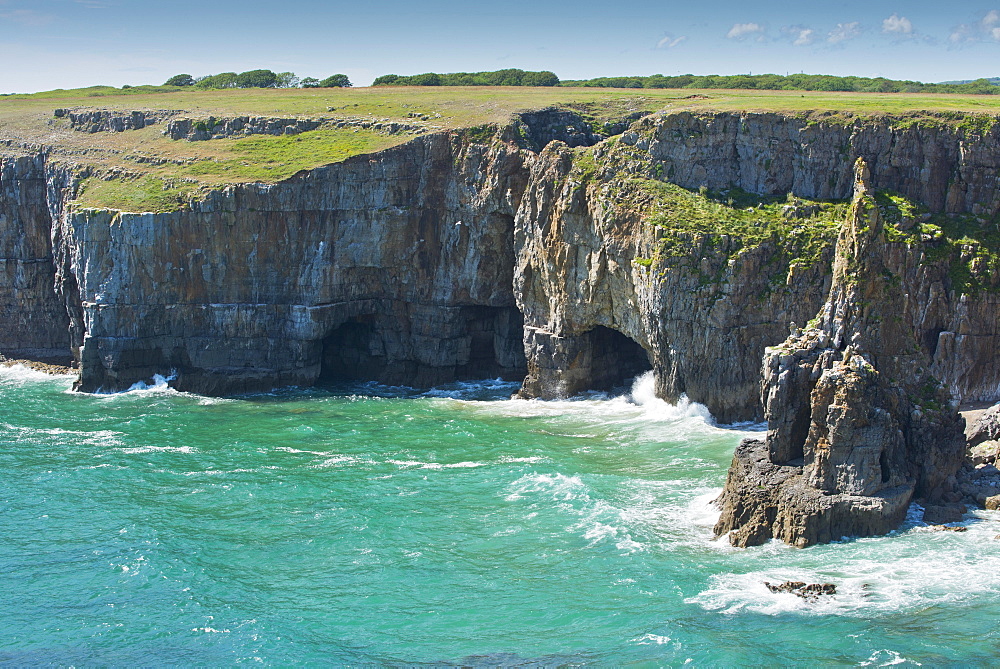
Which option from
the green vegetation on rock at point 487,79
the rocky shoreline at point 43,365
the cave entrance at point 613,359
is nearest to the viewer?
the cave entrance at point 613,359

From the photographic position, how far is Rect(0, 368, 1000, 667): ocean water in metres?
32.2

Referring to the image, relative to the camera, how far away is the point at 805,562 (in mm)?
35969

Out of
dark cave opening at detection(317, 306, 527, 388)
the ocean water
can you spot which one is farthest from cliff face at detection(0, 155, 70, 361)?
dark cave opening at detection(317, 306, 527, 388)

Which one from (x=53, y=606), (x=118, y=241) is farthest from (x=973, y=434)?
(x=118, y=241)

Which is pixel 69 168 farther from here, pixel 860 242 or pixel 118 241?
pixel 860 242

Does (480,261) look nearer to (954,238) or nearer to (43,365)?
(954,238)

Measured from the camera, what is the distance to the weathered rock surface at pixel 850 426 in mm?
37750

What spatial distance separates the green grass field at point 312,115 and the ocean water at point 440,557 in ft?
62.6

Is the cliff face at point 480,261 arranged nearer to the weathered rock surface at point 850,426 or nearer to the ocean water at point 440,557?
the ocean water at point 440,557

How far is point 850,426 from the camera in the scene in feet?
124

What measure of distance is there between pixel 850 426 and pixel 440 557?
Result: 16067 millimetres

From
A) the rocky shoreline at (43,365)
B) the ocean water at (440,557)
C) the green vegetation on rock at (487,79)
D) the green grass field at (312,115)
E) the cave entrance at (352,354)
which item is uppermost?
the green vegetation on rock at (487,79)

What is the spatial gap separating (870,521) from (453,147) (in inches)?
1495

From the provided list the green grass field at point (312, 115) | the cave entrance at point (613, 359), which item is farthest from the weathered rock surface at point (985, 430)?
the cave entrance at point (613, 359)
